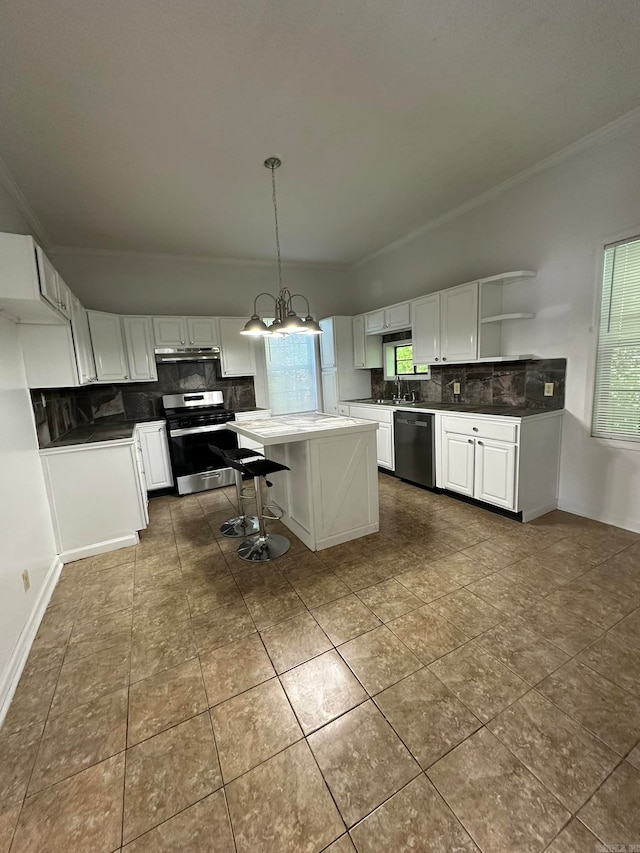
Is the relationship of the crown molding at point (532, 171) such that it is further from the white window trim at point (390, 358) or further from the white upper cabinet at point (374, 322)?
the white window trim at point (390, 358)

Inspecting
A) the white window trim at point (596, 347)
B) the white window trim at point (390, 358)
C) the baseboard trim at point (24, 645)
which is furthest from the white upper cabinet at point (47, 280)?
the white window trim at point (596, 347)

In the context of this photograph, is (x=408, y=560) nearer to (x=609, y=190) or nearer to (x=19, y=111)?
(x=609, y=190)

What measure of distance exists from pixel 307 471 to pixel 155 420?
2426 mm

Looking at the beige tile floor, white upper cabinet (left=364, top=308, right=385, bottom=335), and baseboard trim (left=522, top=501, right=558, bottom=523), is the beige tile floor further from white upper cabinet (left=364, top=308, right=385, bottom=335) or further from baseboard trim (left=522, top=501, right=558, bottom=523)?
white upper cabinet (left=364, top=308, right=385, bottom=335)

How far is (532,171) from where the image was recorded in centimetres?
306

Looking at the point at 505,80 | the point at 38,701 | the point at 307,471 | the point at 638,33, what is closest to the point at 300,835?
the point at 38,701

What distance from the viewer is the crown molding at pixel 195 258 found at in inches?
161

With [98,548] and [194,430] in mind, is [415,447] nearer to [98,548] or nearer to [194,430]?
[194,430]

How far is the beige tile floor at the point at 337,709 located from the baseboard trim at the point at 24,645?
0.16ft

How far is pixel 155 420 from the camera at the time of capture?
4.20 m

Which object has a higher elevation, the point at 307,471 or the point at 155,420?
the point at 155,420

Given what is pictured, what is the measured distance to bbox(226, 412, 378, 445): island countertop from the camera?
8.14 ft

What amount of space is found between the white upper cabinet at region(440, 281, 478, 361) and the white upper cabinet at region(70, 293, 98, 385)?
352cm

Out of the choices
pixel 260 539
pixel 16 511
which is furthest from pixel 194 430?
pixel 16 511
